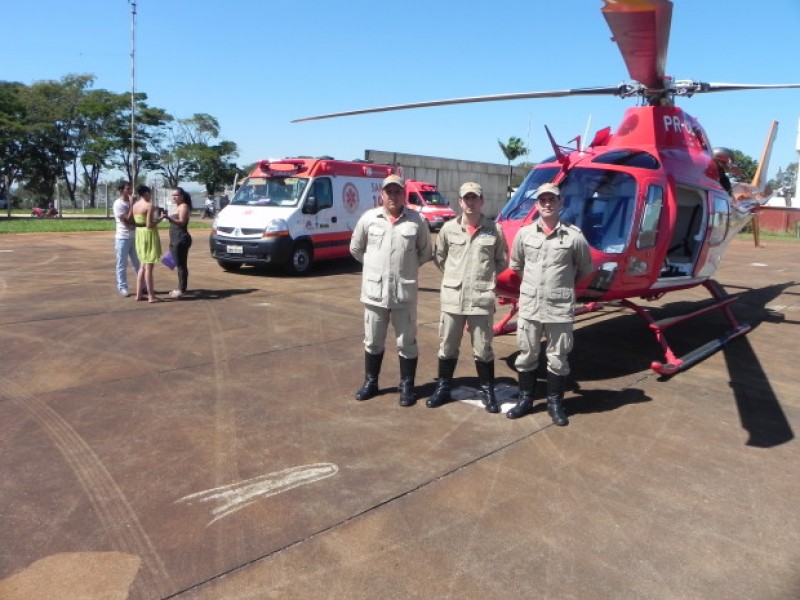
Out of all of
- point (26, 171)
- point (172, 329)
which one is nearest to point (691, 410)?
point (172, 329)

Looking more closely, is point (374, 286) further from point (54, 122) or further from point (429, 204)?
point (54, 122)

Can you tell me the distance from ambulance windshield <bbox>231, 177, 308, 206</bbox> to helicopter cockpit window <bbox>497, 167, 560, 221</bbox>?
6602 mm

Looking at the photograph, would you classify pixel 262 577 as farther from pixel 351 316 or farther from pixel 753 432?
pixel 351 316

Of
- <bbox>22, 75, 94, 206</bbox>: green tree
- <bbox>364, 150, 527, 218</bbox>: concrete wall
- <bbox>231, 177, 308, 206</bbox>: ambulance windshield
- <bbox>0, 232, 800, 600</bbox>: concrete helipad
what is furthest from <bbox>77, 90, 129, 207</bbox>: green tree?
<bbox>0, 232, 800, 600</bbox>: concrete helipad

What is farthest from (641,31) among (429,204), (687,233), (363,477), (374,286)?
(429,204)

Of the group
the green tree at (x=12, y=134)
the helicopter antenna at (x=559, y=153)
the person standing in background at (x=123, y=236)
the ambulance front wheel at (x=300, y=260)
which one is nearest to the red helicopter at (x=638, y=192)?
the helicopter antenna at (x=559, y=153)

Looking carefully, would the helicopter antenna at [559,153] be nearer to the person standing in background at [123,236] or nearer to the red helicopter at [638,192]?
the red helicopter at [638,192]

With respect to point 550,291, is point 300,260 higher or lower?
lower

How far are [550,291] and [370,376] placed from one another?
1679 mm

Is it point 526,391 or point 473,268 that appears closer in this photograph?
point 473,268

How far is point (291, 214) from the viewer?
11.8m

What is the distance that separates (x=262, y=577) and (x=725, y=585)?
7.13 feet

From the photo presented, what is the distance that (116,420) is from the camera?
15.0ft

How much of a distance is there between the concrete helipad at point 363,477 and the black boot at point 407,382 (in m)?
0.13
